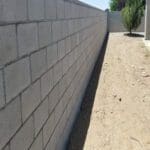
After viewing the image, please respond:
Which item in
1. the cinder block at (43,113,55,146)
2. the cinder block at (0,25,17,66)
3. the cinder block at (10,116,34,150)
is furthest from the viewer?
the cinder block at (43,113,55,146)

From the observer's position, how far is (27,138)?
7.67ft

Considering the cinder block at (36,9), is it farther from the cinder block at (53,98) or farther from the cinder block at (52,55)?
the cinder block at (53,98)

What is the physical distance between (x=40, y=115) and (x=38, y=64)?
43cm

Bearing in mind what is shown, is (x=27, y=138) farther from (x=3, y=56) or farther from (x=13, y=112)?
(x=3, y=56)

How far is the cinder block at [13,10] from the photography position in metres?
1.85

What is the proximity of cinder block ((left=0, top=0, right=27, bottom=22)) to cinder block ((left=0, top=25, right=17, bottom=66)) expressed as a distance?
0.18 ft

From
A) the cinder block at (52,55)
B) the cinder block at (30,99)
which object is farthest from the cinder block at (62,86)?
the cinder block at (30,99)

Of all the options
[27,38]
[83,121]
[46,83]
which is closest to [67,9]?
[46,83]

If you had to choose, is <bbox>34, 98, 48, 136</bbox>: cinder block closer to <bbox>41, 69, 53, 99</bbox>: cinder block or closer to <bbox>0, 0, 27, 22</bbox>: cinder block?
<bbox>41, 69, 53, 99</bbox>: cinder block

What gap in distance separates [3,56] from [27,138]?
739 millimetres

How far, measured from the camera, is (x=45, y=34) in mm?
3010

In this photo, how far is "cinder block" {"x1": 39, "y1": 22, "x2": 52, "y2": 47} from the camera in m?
2.83

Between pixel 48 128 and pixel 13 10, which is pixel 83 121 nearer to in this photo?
pixel 48 128

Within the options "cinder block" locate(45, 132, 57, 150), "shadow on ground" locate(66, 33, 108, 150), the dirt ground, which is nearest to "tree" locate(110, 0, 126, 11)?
the dirt ground
